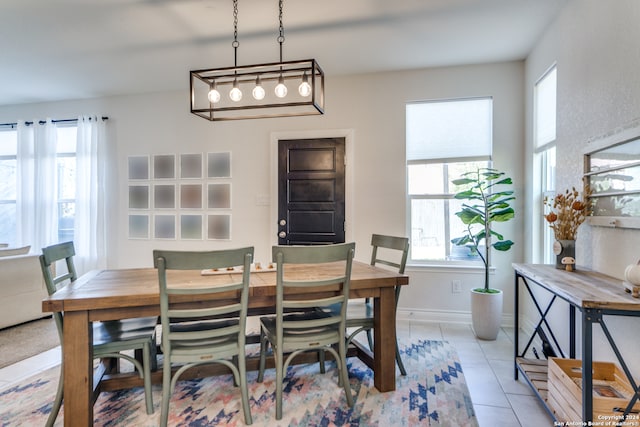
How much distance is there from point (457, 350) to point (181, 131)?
4.00 metres

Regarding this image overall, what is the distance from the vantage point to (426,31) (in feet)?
10.0

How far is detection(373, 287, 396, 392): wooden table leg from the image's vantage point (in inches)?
89.2

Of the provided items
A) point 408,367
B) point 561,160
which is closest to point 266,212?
point 408,367

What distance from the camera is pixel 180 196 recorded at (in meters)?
4.56

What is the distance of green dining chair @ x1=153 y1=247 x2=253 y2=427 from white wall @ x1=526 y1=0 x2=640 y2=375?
6.66ft

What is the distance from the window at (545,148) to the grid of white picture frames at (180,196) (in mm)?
3369

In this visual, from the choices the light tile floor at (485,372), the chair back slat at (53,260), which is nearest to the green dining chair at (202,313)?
the chair back slat at (53,260)

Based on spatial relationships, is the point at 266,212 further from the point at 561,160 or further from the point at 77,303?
the point at 561,160

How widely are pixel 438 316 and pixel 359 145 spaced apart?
2.08 meters

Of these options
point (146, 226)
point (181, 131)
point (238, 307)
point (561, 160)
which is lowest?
point (238, 307)

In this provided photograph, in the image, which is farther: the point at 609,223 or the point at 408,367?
the point at 408,367

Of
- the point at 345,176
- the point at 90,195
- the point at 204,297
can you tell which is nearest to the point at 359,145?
the point at 345,176

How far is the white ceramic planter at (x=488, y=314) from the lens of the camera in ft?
10.6

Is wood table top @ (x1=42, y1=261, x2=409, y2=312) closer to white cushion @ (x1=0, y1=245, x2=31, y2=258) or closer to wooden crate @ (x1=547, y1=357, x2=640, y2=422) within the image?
wooden crate @ (x1=547, y1=357, x2=640, y2=422)
